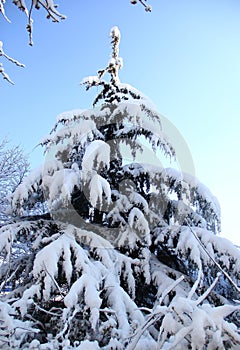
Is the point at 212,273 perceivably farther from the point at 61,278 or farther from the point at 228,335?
the point at 228,335

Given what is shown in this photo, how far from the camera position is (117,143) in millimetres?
5855

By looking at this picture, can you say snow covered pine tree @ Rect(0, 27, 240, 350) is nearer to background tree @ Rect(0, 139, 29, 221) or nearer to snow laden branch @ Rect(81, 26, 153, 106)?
snow laden branch @ Rect(81, 26, 153, 106)

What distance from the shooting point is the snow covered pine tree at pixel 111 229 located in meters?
3.47

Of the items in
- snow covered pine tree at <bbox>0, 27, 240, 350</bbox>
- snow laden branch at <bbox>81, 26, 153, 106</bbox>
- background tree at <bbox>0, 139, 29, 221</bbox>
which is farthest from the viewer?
background tree at <bbox>0, 139, 29, 221</bbox>

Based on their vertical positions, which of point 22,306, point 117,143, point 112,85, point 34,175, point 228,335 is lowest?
point 22,306

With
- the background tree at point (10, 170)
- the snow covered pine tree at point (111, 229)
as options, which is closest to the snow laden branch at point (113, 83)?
the snow covered pine tree at point (111, 229)

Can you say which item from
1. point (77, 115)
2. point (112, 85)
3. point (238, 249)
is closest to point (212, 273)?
point (238, 249)

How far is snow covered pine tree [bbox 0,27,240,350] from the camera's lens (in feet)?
11.4

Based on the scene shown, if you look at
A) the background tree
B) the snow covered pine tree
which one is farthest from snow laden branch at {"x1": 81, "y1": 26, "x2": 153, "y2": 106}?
→ the background tree

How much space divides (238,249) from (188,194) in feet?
4.23

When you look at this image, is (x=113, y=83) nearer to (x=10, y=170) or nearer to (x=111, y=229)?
(x=111, y=229)

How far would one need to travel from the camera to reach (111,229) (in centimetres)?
502

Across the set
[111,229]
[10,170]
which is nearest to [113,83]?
[111,229]

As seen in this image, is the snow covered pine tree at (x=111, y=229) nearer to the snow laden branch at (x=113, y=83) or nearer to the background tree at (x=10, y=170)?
the snow laden branch at (x=113, y=83)
